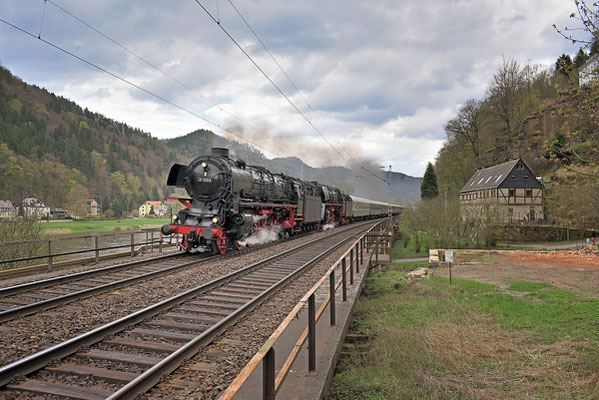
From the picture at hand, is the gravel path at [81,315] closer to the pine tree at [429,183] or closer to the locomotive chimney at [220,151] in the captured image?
the locomotive chimney at [220,151]

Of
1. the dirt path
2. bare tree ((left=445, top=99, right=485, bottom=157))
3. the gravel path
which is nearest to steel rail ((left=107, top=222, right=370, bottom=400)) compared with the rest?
the gravel path

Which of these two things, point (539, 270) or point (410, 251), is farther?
point (410, 251)

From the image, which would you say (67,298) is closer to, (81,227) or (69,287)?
(69,287)

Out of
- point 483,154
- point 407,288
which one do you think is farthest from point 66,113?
point 407,288

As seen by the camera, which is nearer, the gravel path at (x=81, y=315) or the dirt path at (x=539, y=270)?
the gravel path at (x=81, y=315)

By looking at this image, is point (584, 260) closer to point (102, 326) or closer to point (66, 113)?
point (102, 326)

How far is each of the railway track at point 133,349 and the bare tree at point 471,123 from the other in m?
53.8

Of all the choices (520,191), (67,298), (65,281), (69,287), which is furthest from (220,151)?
(520,191)

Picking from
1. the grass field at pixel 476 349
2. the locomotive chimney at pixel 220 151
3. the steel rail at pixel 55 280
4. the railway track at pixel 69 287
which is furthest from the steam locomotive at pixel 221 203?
the grass field at pixel 476 349

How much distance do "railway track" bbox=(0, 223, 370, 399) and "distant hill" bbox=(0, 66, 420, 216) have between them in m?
55.0

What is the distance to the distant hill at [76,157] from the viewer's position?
6694 centimetres

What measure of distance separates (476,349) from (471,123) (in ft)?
179

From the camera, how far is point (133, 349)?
4.89 meters

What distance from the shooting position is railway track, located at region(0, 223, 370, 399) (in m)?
3.82
